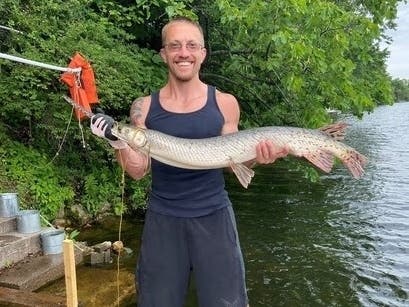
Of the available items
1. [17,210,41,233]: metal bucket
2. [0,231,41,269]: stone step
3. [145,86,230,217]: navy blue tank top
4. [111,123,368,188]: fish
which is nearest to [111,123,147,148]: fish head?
[111,123,368,188]: fish

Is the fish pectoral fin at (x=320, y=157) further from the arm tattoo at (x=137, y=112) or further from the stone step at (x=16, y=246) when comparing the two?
the stone step at (x=16, y=246)

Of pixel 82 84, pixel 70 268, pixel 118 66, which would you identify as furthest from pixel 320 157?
pixel 118 66

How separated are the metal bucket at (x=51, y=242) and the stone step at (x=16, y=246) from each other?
0.12 metres

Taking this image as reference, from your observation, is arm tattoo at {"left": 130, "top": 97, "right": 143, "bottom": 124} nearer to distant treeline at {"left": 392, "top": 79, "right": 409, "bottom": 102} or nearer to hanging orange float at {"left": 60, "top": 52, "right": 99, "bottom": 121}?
hanging orange float at {"left": 60, "top": 52, "right": 99, "bottom": 121}

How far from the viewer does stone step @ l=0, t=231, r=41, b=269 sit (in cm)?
652

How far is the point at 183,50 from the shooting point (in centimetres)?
319

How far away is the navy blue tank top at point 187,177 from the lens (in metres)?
3.20

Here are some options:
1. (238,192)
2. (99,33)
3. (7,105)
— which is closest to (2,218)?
(7,105)

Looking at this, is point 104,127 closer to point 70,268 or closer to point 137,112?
point 137,112

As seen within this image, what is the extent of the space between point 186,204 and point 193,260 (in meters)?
0.38

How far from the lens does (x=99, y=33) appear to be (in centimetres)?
946

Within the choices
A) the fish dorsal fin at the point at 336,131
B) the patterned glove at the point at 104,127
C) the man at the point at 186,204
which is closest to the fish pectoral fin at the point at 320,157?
the fish dorsal fin at the point at 336,131

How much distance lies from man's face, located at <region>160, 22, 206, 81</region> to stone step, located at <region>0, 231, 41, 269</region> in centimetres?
439

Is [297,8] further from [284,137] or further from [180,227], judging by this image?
[180,227]
